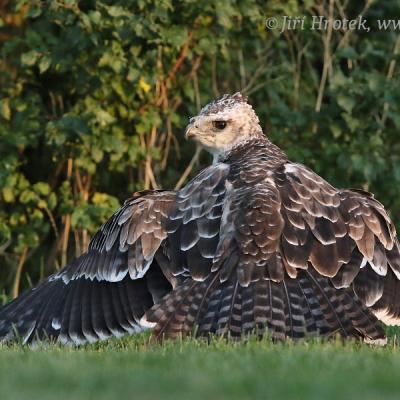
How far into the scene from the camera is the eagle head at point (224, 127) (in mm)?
8938

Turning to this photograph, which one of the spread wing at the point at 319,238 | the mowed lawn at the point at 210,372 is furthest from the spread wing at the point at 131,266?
the mowed lawn at the point at 210,372

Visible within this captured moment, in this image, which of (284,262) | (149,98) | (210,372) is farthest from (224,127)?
(210,372)

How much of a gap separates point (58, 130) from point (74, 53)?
0.74 meters

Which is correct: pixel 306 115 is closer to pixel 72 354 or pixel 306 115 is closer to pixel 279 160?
pixel 279 160

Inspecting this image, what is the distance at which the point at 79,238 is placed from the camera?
12.7 m

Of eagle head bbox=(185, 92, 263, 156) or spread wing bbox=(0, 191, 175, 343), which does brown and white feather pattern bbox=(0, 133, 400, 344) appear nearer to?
spread wing bbox=(0, 191, 175, 343)

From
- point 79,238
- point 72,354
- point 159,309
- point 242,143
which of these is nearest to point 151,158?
point 79,238

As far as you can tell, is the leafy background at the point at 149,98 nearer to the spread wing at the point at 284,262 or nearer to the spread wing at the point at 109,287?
the spread wing at the point at 109,287

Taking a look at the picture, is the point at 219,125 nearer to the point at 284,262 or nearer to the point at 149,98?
the point at 284,262

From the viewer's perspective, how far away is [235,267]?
7.09m

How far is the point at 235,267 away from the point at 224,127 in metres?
2.10

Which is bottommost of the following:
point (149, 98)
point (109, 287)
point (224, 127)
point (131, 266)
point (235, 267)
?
point (109, 287)

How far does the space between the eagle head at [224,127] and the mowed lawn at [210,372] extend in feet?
8.85

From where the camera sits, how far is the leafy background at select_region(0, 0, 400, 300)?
11.4m
